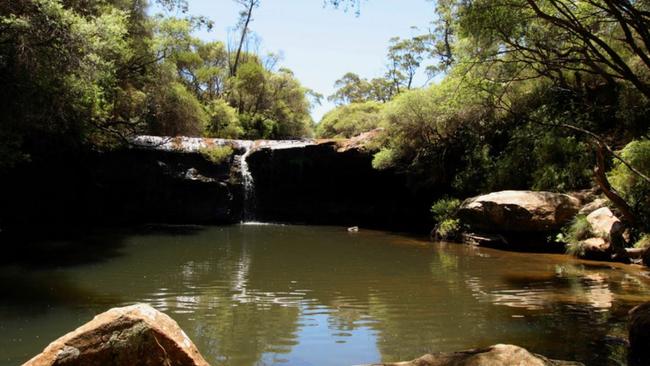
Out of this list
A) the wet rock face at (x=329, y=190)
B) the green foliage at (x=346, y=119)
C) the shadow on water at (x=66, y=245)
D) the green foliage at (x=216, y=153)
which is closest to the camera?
the shadow on water at (x=66, y=245)

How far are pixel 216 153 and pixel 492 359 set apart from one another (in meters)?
20.8

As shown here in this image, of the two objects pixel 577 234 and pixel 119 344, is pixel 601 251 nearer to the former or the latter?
pixel 577 234

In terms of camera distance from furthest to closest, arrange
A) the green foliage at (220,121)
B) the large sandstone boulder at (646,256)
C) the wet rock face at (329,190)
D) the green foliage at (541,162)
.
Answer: the green foliage at (220,121) < the wet rock face at (329,190) < the green foliage at (541,162) < the large sandstone boulder at (646,256)

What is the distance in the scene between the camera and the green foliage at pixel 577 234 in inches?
569

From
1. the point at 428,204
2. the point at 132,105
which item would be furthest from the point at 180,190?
the point at 428,204

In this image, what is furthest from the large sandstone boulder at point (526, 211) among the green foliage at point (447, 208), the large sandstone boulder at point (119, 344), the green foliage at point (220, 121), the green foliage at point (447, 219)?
the green foliage at point (220, 121)

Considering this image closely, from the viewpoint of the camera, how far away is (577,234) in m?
14.6

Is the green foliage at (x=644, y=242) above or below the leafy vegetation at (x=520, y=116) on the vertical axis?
below

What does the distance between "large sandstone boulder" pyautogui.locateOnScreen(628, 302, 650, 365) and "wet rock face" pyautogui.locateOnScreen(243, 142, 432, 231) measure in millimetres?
18487

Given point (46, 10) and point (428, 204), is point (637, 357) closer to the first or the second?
point (46, 10)

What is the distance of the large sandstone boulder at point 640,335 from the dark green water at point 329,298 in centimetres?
20

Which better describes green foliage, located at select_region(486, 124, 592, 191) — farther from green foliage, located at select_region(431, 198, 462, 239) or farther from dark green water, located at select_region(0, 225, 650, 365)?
dark green water, located at select_region(0, 225, 650, 365)

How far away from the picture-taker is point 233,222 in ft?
79.9

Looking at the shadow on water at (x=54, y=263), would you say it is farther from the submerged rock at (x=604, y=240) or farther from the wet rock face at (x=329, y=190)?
the submerged rock at (x=604, y=240)
